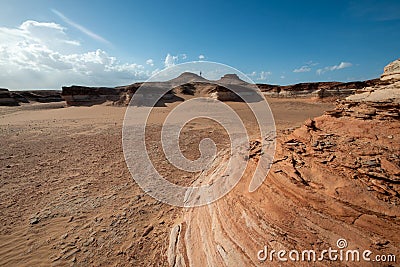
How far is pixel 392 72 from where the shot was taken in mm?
3586

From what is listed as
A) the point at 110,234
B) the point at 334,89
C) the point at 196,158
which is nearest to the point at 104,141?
the point at 196,158

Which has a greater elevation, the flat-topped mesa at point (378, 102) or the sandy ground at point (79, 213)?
the flat-topped mesa at point (378, 102)

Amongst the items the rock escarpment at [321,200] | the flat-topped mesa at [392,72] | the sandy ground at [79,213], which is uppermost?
the flat-topped mesa at [392,72]

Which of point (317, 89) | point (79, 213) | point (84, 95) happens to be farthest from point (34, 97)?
point (317, 89)

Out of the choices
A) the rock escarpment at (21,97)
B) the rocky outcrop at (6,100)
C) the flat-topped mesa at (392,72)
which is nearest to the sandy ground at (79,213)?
the flat-topped mesa at (392,72)

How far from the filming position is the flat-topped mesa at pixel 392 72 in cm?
346

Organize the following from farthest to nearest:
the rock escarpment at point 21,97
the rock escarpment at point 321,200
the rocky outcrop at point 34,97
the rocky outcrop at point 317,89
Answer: the rocky outcrop at point 34,97, the rock escarpment at point 21,97, the rocky outcrop at point 317,89, the rock escarpment at point 321,200

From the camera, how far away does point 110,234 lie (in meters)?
4.08

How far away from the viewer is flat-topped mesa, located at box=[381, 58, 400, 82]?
3464mm

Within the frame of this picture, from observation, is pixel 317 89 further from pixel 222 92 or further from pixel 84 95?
pixel 84 95

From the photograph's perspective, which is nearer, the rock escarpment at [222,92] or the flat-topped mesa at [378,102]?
the flat-topped mesa at [378,102]

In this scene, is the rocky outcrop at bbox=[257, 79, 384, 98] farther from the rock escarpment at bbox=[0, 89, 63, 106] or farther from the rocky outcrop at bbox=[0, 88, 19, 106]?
the rock escarpment at bbox=[0, 89, 63, 106]

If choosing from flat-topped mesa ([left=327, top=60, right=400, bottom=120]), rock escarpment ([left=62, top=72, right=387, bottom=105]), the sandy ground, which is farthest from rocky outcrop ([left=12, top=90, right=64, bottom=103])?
flat-topped mesa ([left=327, top=60, right=400, bottom=120])

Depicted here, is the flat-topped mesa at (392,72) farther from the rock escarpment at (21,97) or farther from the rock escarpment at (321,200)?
the rock escarpment at (21,97)
